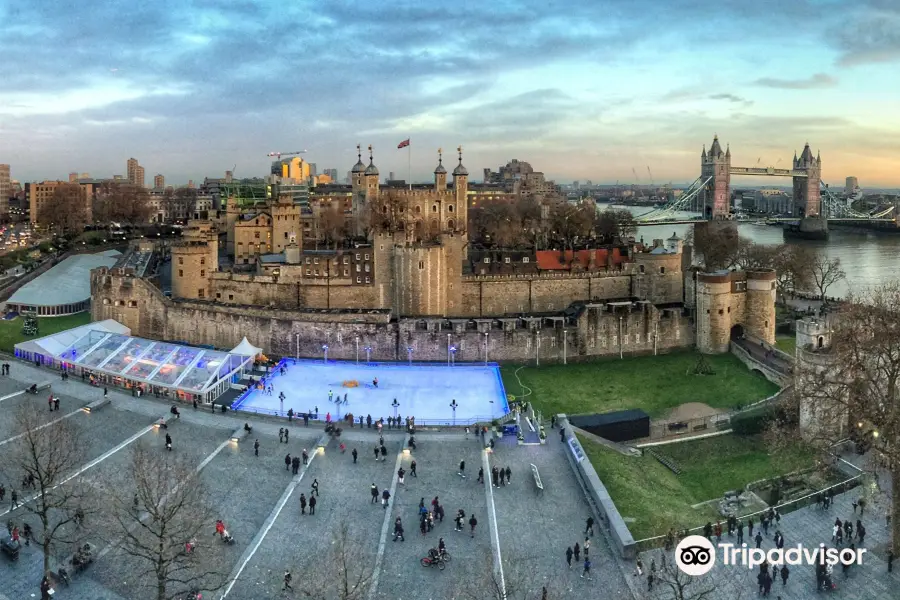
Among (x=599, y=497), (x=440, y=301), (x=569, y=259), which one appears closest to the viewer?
(x=599, y=497)

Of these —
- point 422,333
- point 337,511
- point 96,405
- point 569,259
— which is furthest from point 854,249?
point 96,405

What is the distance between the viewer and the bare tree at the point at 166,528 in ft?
58.2

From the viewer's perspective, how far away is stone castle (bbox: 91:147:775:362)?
136ft

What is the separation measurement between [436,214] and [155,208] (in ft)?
191

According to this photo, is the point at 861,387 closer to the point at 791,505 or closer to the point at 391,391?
the point at 791,505

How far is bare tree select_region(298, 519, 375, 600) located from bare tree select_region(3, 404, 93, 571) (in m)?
6.40

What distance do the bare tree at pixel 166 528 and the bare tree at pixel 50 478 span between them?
45.6 inches

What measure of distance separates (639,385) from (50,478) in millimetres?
27048

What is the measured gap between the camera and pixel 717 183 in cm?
16312

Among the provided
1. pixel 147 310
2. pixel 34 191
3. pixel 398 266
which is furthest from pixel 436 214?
pixel 34 191

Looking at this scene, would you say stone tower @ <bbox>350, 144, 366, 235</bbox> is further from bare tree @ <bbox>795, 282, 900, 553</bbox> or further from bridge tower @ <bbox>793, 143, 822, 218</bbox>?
bridge tower @ <bbox>793, 143, 822, 218</bbox>

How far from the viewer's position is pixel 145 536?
20.1 m

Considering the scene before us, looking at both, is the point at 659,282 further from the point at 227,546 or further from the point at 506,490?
the point at 227,546

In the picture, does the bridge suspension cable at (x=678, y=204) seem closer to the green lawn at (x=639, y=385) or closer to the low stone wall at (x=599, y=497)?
the green lawn at (x=639, y=385)
